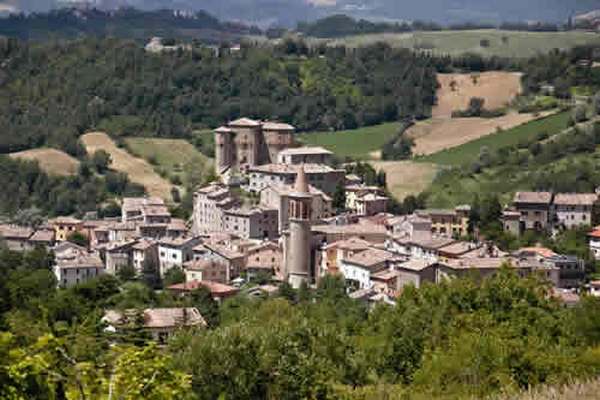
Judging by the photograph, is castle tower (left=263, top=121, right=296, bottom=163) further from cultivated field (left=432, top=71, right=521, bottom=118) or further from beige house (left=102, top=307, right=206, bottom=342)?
cultivated field (left=432, top=71, right=521, bottom=118)

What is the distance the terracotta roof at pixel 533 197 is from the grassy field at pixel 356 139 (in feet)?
63.4

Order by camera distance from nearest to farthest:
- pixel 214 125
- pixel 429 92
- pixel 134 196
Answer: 1. pixel 134 196
2. pixel 214 125
3. pixel 429 92

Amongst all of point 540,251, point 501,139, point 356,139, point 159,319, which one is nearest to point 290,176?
point 540,251

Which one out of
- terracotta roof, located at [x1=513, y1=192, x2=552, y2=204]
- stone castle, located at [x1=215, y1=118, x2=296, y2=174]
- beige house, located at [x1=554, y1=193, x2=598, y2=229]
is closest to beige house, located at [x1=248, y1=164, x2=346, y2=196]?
stone castle, located at [x1=215, y1=118, x2=296, y2=174]

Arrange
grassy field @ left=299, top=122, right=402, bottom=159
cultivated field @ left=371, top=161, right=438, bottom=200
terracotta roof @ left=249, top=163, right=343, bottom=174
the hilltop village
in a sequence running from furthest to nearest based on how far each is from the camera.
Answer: grassy field @ left=299, top=122, right=402, bottom=159, cultivated field @ left=371, top=161, right=438, bottom=200, terracotta roof @ left=249, top=163, right=343, bottom=174, the hilltop village

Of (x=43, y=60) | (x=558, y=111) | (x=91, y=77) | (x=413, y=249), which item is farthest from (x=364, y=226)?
(x=43, y=60)

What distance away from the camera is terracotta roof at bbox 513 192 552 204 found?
46.2 m

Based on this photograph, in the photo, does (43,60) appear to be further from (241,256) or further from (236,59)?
(241,256)

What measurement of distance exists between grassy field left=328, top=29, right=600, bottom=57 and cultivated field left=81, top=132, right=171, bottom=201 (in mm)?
45377

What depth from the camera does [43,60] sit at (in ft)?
281

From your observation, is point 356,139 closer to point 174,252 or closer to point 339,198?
point 339,198

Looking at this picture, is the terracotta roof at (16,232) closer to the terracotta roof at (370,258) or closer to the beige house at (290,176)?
the beige house at (290,176)

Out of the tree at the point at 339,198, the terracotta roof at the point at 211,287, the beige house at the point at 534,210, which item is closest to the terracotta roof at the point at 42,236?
the terracotta roof at the point at 211,287

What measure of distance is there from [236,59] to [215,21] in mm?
94971
